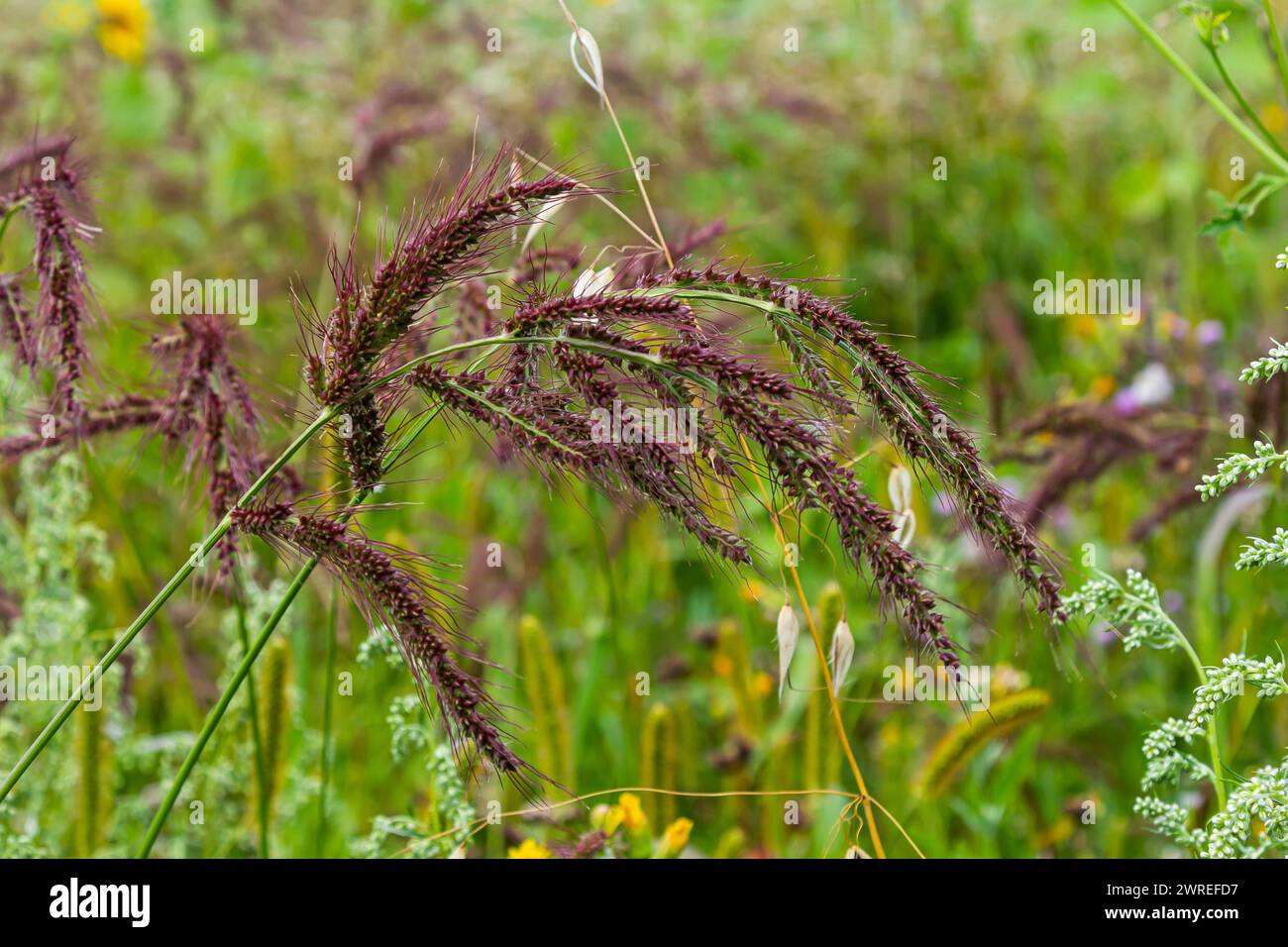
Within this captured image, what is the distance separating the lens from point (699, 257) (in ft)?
6.03

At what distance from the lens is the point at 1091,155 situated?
6.05m

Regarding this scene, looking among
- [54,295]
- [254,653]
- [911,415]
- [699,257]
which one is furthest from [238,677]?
[699,257]

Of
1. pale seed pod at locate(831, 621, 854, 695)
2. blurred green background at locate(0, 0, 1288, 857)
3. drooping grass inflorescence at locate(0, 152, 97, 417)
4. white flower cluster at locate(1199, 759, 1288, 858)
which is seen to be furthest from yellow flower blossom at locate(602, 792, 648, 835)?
drooping grass inflorescence at locate(0, 152, 97, 417)

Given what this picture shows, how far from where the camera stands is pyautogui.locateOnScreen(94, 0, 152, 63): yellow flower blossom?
464 cm

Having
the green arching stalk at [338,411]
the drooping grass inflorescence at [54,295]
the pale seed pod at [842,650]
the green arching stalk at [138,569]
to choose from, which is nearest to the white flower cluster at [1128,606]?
the pale seed pod at [842,650]

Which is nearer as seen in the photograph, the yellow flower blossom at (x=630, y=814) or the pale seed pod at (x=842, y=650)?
the pale seed pod at (x=842, y=650)

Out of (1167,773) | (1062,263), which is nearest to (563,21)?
(1062,263)

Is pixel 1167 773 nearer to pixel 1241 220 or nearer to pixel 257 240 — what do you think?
pixel 1241 220

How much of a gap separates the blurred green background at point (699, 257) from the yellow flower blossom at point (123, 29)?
0.02m

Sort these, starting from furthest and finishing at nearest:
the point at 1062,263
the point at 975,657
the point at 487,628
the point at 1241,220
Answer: the point at 1062,263, the point at 487,628, the point at 975,657, the point at 1241,220

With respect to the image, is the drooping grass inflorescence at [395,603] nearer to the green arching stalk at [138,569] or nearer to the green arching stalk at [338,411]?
the green arching stalk at [338,411]

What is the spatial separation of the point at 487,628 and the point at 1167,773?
6.87ft

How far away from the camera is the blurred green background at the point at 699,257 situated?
239 cm

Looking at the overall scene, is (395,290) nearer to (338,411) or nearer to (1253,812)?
(338,411)
